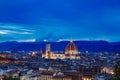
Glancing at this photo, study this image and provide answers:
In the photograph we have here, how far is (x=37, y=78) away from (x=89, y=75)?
10748 mm

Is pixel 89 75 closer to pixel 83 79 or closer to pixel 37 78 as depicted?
pixel 83 79

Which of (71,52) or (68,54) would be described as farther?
(68,54)

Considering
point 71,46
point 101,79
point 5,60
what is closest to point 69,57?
point 71,46

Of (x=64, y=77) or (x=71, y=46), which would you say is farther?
(x=71, y=46)

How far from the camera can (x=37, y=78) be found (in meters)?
92.8

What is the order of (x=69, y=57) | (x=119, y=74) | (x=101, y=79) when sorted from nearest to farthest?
(x=119, y=74)
(x=101, y=79)
(x=69, y=57)

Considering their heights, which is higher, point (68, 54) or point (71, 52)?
point (71, 52)

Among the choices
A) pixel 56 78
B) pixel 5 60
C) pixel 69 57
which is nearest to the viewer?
pixel 56 78

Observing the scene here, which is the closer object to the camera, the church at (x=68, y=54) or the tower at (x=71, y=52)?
the tower at (x=71, y=52)

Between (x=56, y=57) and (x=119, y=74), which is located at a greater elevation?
(x=56, y=57)

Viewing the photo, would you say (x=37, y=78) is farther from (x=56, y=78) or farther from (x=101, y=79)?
(x=101, y=79)

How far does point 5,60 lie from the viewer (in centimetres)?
16150

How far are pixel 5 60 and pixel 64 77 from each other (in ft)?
234

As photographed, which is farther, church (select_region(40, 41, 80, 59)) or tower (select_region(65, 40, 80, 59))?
church (select_region(40, 41, 80, 59))
